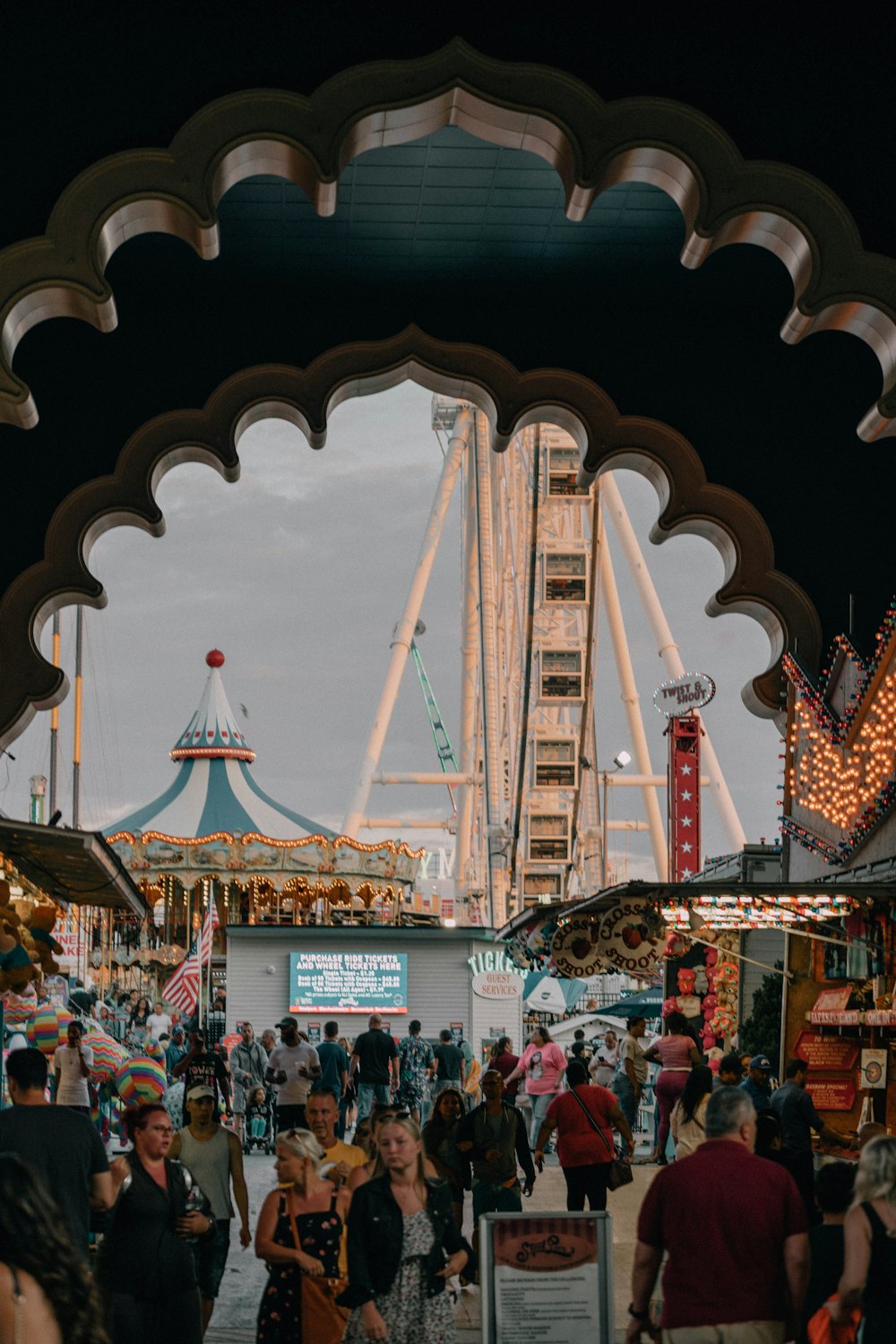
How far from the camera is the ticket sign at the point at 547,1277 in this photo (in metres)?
8.03

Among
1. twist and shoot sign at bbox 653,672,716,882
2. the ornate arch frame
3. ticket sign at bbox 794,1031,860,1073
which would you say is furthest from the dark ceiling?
twist and shoot sign at bbox 653,672,716,882

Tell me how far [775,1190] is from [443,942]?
33.8 m

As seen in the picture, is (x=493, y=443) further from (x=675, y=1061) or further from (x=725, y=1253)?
(x=725, y=1253)

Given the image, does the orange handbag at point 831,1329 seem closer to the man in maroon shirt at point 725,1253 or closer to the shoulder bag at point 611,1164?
the man in maroon shirt at point 725,1253

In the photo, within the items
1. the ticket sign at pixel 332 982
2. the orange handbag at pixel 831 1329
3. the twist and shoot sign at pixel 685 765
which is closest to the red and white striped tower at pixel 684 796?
the twist and shoot sign at pixel 685 765

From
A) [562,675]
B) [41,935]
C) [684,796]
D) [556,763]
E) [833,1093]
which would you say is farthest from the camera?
[556,763]

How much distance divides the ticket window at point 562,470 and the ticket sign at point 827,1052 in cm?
2746

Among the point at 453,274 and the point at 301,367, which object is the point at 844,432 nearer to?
the point at 453,274

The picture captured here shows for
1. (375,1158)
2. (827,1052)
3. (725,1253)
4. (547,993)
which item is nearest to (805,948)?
(827,1052)

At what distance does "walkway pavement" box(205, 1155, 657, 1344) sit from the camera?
10.5 m

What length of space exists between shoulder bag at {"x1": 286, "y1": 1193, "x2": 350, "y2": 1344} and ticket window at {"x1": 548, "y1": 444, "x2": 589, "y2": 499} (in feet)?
117

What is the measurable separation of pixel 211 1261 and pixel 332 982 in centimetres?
2942

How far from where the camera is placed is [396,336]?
13.5 m

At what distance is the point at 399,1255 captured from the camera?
6.73m
